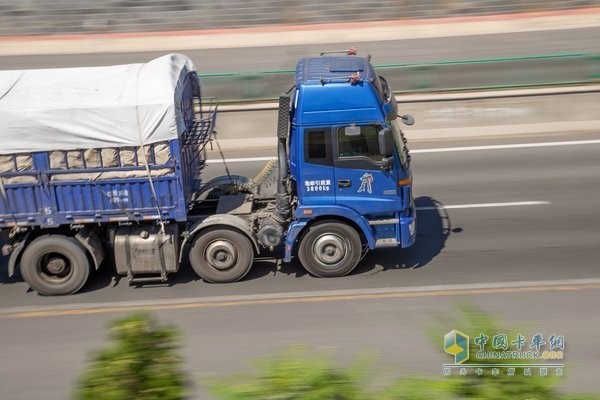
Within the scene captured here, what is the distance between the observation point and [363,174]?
10.3 meters

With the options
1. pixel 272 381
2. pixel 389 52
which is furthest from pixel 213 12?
pixel 272 381

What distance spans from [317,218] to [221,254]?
1486 millimetres

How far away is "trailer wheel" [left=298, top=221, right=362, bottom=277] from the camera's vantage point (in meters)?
10.6

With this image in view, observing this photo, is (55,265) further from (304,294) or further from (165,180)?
(304,294)

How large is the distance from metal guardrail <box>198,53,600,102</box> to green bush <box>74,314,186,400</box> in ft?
46.5

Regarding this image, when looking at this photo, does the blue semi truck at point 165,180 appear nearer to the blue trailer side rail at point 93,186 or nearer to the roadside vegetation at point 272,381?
the blue trailer side rail at point 93,186

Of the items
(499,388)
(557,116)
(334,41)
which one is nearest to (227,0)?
(334,41)

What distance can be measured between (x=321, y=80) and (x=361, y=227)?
7.09ft

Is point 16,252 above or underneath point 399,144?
underneath

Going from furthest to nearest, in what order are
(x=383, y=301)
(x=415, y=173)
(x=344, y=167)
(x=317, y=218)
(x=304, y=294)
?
(x=415, y=173) → (x=317, y=218) → (x=304, y=294) → (x=344, y=167) → (x=383, y=301)

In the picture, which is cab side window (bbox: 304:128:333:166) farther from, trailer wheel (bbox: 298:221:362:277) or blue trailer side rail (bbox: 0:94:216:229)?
blue trailer side rail (bbox: 0:94:216:229)

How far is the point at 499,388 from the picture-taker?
3.84m

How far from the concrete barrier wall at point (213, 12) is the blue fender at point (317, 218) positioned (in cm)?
2076

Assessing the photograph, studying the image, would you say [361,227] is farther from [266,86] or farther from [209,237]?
[266,86]
